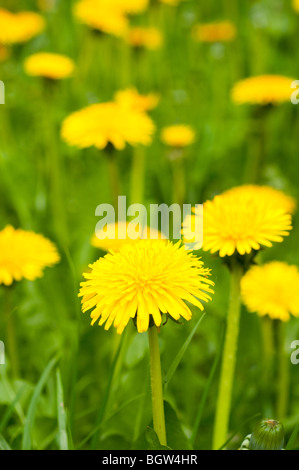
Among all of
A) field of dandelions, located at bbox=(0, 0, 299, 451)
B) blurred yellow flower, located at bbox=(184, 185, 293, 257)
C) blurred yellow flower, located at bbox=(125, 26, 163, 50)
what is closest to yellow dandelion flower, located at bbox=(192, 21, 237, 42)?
field of dandelions, located at bbox=(0, 0, 299, 451)

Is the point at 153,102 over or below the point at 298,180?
over

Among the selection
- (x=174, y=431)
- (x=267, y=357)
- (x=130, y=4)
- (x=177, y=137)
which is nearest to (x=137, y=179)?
(x=177, y=137)

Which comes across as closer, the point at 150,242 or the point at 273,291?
the point at 150,242

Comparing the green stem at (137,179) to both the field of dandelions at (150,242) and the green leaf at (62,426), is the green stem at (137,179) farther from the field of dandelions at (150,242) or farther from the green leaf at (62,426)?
the green leaf at (62,426)

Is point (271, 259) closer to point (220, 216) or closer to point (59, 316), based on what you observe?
point (59, 316)

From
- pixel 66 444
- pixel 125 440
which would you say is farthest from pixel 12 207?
pixel 66 444

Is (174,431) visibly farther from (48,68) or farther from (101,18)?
(101,18)

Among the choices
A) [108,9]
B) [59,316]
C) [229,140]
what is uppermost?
[108,9]
